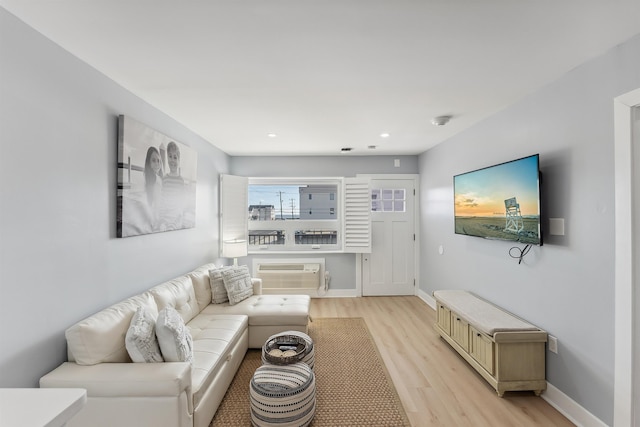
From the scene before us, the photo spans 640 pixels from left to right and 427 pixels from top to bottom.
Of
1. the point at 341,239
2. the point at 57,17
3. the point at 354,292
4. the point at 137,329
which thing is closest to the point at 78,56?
the point at 57,17

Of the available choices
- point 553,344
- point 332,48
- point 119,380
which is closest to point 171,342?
point 119,380

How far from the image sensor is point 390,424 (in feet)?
6.79

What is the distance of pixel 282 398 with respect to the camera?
1.94 m

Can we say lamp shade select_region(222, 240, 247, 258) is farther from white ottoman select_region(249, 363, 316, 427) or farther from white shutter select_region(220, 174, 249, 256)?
white ottoman select_region(249, 363, 316, 427)

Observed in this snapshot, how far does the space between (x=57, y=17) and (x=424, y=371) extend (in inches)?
138

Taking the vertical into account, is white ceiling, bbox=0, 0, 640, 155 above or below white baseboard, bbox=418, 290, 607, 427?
above

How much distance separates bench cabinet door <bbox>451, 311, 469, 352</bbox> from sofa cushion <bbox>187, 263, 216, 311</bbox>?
258 cm

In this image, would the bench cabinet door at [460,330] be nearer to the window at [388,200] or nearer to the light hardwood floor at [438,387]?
the light hardwood floor at [438,387]

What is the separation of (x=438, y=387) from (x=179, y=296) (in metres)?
2.36

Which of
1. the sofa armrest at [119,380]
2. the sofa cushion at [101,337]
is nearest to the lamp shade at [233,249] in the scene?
the sofa cushion at [101,337]

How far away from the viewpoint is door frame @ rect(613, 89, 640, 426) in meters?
1.70

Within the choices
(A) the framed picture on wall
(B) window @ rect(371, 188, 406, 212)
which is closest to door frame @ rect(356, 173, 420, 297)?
(B) window @ rect(371, 188, 406, 212)

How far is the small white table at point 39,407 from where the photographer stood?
0.79 metres

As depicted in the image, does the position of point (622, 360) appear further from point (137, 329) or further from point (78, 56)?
point (78, 56)
